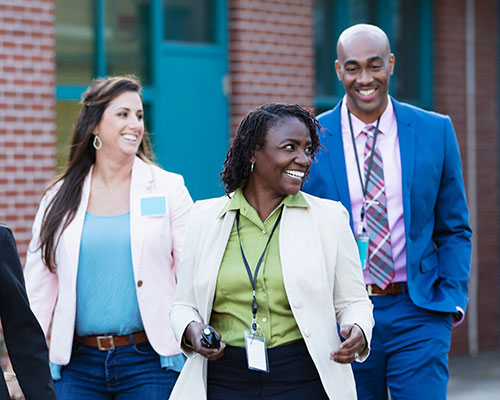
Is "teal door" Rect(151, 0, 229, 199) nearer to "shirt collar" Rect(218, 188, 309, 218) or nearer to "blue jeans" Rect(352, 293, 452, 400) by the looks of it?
"blue jeans" Rect(352, 293, 452, 400)

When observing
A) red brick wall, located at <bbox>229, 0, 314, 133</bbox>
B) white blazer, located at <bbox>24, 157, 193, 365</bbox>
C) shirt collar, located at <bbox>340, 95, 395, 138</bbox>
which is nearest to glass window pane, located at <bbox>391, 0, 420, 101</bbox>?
red brick wall, located at <bbox>229, 0, 314, 133</bbox>

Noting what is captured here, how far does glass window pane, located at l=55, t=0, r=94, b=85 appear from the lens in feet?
26.3

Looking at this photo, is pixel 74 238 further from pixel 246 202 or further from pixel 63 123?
pixel 63 123

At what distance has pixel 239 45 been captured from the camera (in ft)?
29.2

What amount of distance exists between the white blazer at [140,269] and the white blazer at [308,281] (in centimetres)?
69

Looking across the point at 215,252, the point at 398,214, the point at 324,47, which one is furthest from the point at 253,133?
the point at 324,47

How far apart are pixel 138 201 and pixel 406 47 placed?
6724 millimetres

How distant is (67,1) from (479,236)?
5605mm

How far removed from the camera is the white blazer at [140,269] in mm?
4430

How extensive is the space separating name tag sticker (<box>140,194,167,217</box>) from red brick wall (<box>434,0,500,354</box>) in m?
6.68

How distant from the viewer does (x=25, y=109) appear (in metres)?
7.51

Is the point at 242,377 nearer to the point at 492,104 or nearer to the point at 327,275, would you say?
the point at 327,275

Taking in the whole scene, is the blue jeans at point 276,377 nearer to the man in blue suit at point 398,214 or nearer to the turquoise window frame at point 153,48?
the man in blue suit at point 398,214

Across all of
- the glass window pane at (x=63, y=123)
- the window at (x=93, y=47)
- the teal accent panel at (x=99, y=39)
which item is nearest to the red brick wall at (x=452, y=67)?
the window at (x=93, y=47)
